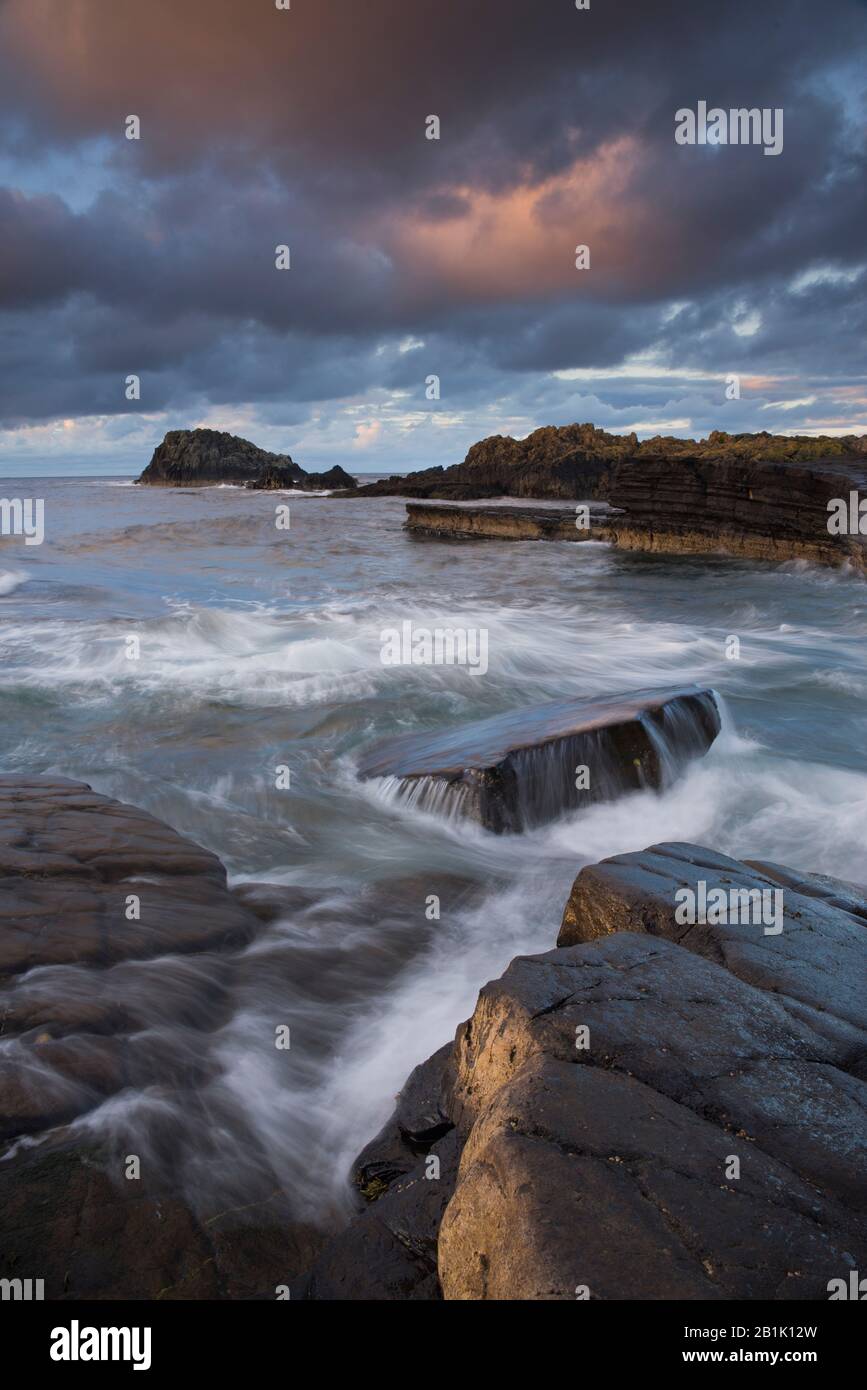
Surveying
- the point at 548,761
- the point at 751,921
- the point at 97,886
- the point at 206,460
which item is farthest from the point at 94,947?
the point at 206,460

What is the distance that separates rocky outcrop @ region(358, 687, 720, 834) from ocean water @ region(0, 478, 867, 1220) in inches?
7.6

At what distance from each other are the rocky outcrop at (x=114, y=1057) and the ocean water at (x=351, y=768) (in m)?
0.08

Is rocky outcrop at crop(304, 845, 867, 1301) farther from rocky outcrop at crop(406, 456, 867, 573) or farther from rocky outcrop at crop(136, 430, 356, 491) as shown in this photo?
rocky outcrop at crop(136, 430, 356, 491)

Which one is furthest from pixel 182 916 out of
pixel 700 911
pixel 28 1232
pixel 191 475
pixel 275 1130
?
pixel 191 475

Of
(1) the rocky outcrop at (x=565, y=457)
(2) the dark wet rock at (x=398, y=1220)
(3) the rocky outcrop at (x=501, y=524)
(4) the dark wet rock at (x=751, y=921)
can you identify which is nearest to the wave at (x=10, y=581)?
(4) the dark wet rock at (x=751, y=921)

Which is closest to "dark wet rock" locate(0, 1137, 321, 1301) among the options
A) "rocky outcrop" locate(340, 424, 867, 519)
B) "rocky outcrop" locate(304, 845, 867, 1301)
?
"rocky outcrop" locate(304, 845, 867, 1301)

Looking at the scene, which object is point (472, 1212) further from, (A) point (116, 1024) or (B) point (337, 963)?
(B) point (337, 963)

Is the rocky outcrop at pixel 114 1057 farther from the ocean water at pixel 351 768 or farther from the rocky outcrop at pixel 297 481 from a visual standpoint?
the rocky outcrop at pixel 297 481

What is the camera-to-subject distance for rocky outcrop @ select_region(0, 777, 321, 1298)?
287cm

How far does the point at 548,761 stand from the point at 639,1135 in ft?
15.7

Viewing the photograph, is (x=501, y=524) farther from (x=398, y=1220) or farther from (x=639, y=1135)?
(x=639, y=1135)

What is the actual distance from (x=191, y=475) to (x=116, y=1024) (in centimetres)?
13459

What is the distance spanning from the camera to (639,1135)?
246 centimetres

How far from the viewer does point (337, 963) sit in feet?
17.2
